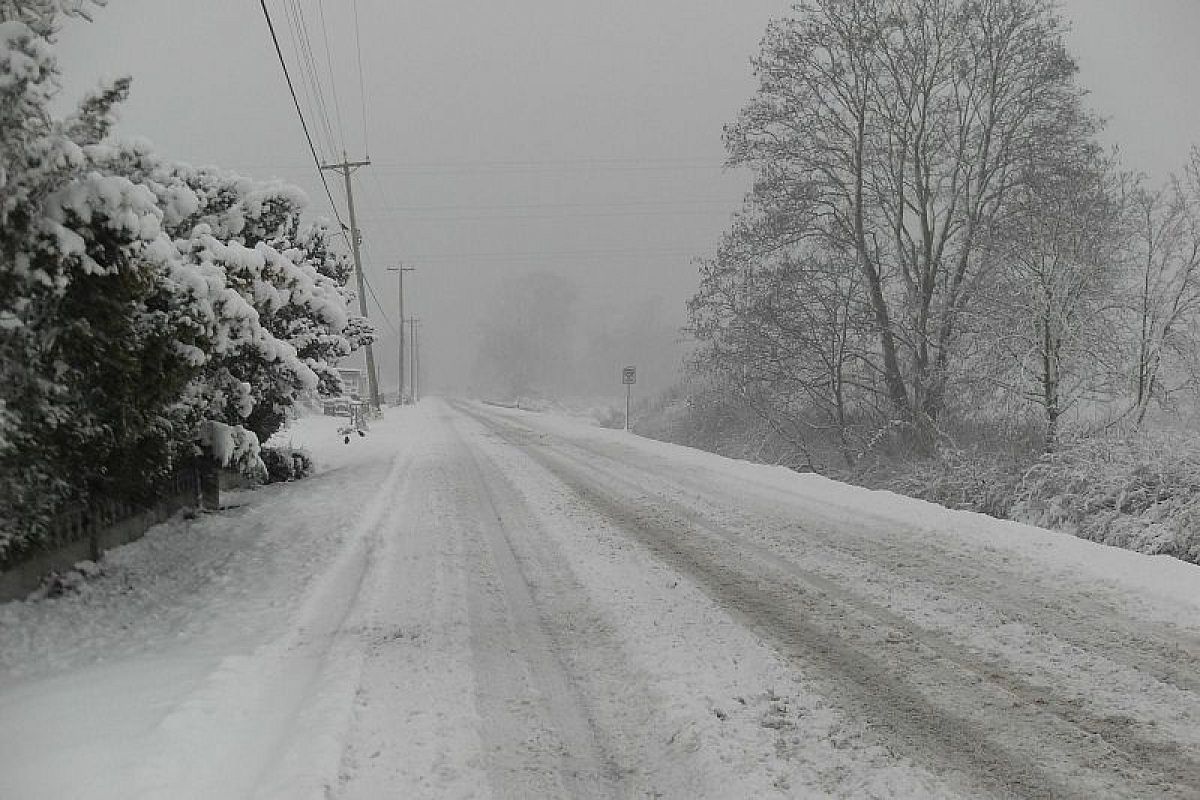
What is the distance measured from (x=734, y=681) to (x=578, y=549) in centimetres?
296

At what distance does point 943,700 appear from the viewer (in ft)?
10.8

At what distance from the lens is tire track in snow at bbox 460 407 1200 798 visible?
2.69 m

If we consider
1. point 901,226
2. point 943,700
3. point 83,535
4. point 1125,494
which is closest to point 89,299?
point 83,535

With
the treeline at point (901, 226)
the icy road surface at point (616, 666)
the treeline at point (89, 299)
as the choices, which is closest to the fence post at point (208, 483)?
the icy road surface at point (616, 666)

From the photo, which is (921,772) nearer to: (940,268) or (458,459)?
(458,459)

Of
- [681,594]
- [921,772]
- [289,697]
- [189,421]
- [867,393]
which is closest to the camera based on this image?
[921,772]

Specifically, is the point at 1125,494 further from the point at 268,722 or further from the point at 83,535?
the point at 83,535

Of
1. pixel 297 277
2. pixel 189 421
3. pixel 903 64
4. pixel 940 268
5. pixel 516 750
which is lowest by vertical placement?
pixel 516 750

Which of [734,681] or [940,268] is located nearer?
[734,681]

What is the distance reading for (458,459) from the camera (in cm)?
1352

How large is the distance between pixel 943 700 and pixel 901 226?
14.9m

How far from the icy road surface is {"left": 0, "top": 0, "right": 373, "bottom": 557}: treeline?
1.13 m

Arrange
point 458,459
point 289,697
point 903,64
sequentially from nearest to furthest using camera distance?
point 289,697
point 458,459
point 903,64

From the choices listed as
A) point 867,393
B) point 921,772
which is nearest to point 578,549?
point 921,772
